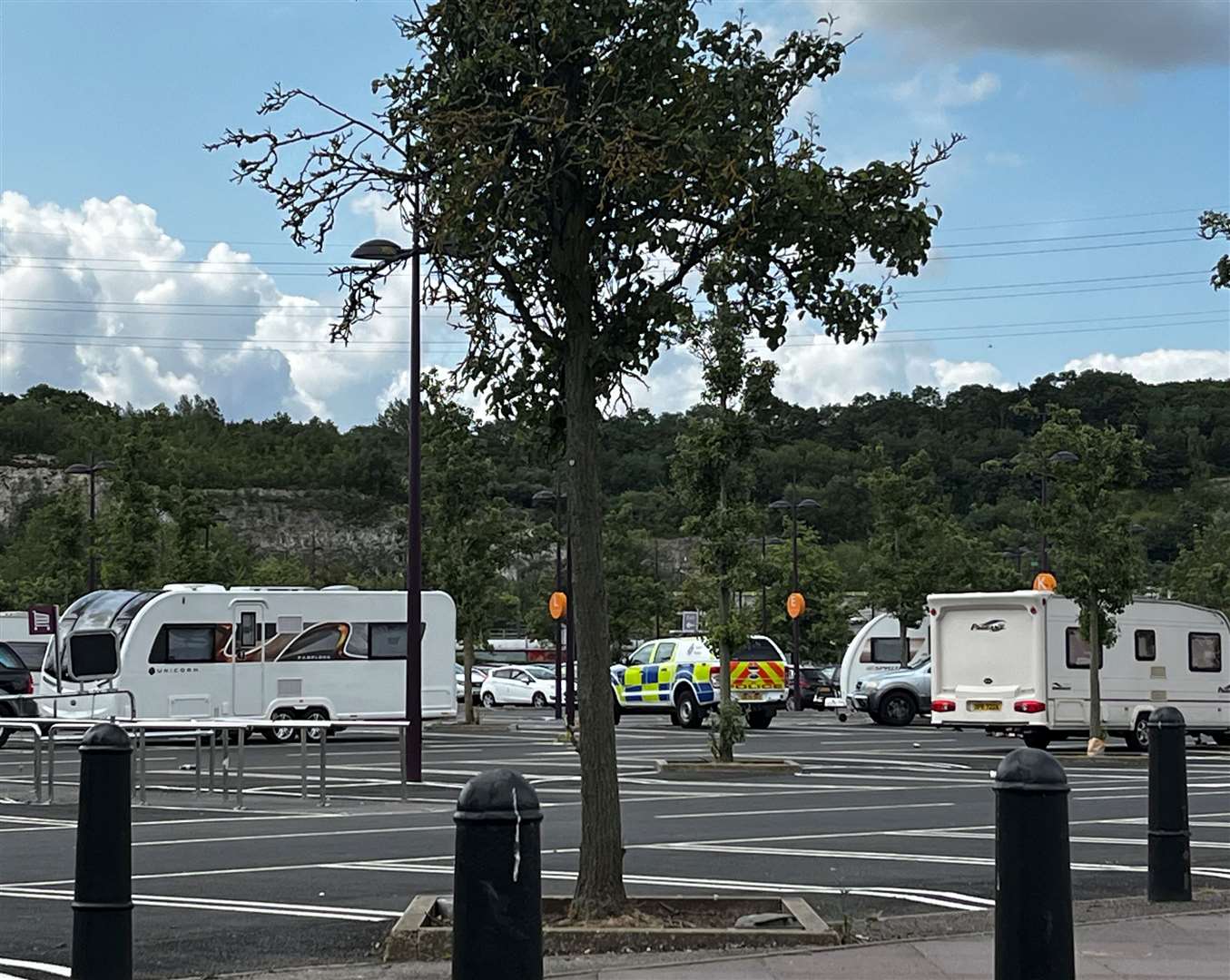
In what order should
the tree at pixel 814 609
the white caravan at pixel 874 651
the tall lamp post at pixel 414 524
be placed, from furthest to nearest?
the tree at pixel 814 609 < the white caravan at pixel 874 651 < the tall lamp post at pixel 414 524

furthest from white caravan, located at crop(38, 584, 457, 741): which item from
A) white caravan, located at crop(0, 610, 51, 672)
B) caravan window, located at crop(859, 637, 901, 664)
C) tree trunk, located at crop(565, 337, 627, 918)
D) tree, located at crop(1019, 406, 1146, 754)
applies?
tree trunk, located at crop(565, 337, 627, 918)

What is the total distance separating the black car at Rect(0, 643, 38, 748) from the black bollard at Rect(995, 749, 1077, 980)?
1157 inches

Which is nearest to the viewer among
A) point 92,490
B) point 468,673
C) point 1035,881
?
point 1035,881

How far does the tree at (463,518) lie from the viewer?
127 ft

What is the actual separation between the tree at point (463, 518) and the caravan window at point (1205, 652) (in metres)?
14.2

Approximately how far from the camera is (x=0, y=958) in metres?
9.12

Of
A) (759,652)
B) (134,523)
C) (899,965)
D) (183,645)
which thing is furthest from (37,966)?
(134,523)

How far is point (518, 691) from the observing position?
59.4m

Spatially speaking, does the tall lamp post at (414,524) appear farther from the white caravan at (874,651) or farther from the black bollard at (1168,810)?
the white caravan at (874,651)

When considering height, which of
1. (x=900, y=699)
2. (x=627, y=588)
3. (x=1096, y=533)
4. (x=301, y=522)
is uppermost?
(x=301, y=522)

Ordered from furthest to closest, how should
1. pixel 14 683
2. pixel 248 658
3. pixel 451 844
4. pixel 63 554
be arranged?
pixel 63 554
pixel 14 683
pixel 248 658
pixel 451 844

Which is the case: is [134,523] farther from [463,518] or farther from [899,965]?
[899,965]

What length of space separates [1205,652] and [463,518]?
15304mm

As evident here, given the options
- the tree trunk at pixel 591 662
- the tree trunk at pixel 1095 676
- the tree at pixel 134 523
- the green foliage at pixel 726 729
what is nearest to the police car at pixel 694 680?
the tree trunk at pixel 1095 676
